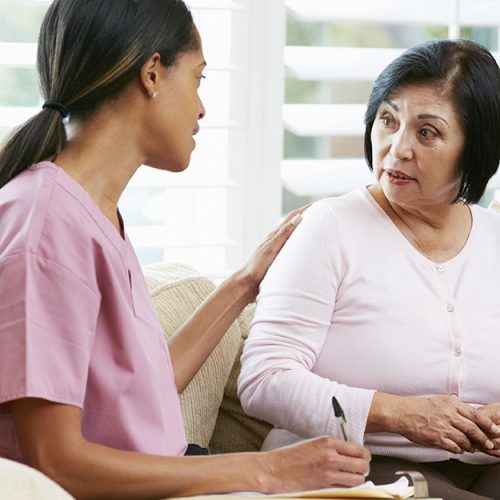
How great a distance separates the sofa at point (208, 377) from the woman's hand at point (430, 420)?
35 centimetres

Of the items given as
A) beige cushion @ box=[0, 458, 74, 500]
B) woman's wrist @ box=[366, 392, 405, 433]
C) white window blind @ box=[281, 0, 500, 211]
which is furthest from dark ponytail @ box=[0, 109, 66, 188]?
white window blind @ box=[281, 0, 500, 211]

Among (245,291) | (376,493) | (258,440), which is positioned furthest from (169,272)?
(376,493)

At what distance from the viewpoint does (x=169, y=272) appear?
7.23 feet

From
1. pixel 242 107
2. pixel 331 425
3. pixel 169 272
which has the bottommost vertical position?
pixel 331 425

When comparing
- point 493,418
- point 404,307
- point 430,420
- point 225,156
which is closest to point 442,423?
point 430,420

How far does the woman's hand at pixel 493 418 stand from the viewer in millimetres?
1898

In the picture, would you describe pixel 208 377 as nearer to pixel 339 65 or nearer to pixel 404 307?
pixel 404 307

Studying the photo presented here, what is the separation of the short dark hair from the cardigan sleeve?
281 millimetres

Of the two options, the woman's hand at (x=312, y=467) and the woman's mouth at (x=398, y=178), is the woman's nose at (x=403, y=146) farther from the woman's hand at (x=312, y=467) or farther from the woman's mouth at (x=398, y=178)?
the woman's hand at (x=312, y=467)

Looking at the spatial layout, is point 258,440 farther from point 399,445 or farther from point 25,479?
point 25,479

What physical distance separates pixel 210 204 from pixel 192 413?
3.00 ft

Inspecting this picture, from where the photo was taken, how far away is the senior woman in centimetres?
187

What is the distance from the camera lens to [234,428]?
2188mm

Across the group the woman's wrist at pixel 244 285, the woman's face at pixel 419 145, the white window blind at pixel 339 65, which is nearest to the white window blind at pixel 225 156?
the white window blind at pixel 339 65
